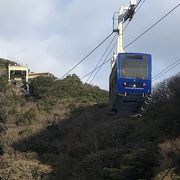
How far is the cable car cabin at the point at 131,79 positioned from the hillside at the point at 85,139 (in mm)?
4819

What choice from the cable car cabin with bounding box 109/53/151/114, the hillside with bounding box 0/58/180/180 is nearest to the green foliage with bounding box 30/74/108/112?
the hillside with bounding box 0/58/180/180

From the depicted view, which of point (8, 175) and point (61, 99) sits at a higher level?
point (61, 99)

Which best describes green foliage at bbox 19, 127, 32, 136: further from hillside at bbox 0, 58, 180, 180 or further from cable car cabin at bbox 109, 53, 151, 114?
cable car cabin at bbox 109, 53, 151, 114

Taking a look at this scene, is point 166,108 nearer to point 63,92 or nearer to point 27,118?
A: point 27,118

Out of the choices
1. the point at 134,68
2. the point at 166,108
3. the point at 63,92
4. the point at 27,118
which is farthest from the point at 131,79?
the point at 63,92

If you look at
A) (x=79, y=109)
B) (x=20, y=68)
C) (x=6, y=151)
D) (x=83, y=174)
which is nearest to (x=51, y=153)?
(x=6, y=151)

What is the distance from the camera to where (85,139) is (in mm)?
56250

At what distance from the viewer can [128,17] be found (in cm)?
4084

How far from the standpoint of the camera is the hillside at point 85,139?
39656 mm

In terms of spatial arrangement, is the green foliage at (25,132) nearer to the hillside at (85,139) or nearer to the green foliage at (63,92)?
the hillside at (85,139)

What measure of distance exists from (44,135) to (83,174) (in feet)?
60.0

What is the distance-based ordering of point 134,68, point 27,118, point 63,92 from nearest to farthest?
point 134,68, point 27,118, point 63,92

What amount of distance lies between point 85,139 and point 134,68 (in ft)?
71.3

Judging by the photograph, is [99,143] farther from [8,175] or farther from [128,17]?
[128,17]
